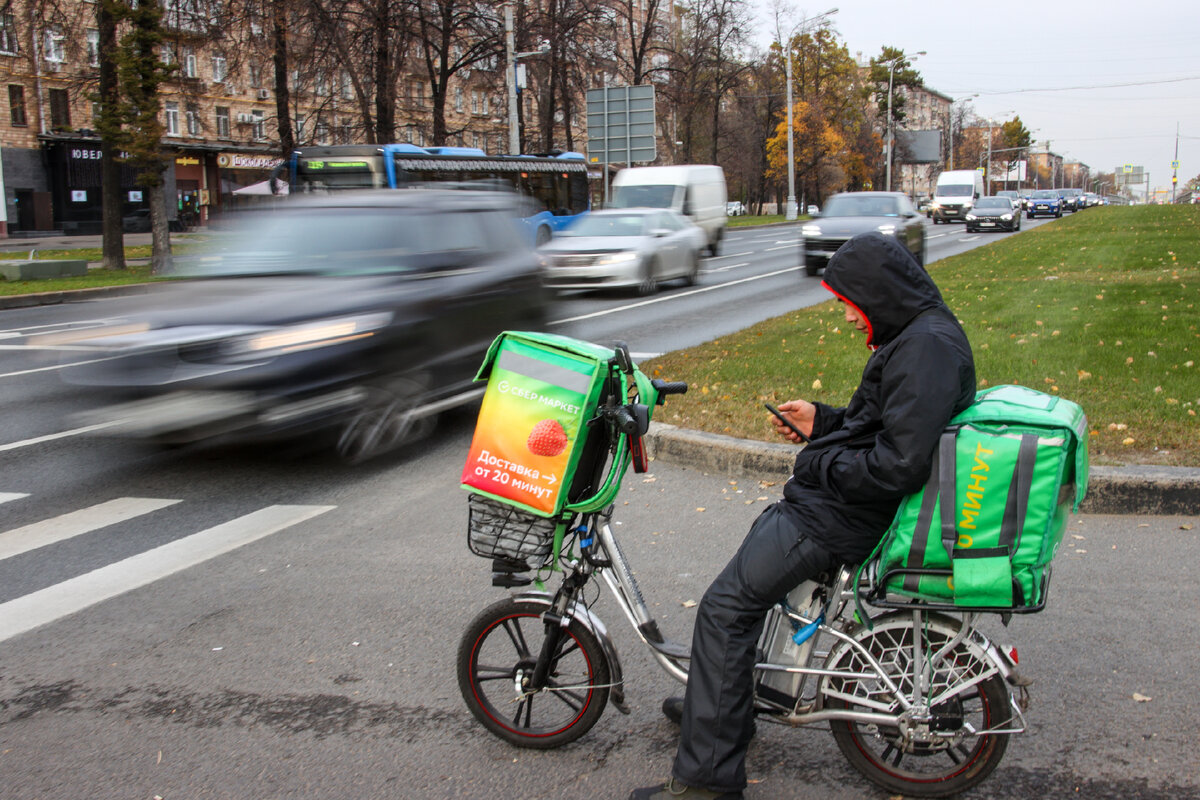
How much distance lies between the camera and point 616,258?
17.1 m

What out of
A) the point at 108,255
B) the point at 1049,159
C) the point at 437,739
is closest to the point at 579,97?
the point at 108,255

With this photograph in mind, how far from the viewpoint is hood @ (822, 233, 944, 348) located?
2609mm

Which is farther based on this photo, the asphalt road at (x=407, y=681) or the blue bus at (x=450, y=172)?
the blue bus at (x=450, y=172)

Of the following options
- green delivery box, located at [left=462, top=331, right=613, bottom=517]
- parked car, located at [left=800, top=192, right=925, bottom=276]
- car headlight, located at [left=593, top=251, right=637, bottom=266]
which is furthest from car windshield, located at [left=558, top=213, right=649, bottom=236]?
green delivery box, located at [left=462, top=331, right=613, bottom=517]

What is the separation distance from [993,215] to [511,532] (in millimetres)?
38792

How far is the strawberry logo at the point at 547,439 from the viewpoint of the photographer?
275 cm

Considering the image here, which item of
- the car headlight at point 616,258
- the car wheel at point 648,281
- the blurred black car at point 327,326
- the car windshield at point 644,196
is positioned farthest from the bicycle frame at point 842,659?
the car windshield at point 644,196

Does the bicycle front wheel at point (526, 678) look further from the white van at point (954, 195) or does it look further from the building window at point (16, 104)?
the building window at point (16, 104)

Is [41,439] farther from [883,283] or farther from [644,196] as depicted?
[644,196]

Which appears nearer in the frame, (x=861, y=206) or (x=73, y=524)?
(x=73, y=524)

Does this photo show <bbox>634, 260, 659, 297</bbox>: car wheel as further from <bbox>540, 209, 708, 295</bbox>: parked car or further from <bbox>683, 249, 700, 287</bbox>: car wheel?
<bbox>683, 249, 700, 287</bbox>: car wheel

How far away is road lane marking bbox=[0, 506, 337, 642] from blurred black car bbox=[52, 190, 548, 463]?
30.8 inches

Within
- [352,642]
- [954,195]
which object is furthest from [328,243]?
[954,195]

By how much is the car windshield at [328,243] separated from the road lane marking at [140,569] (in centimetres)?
212
